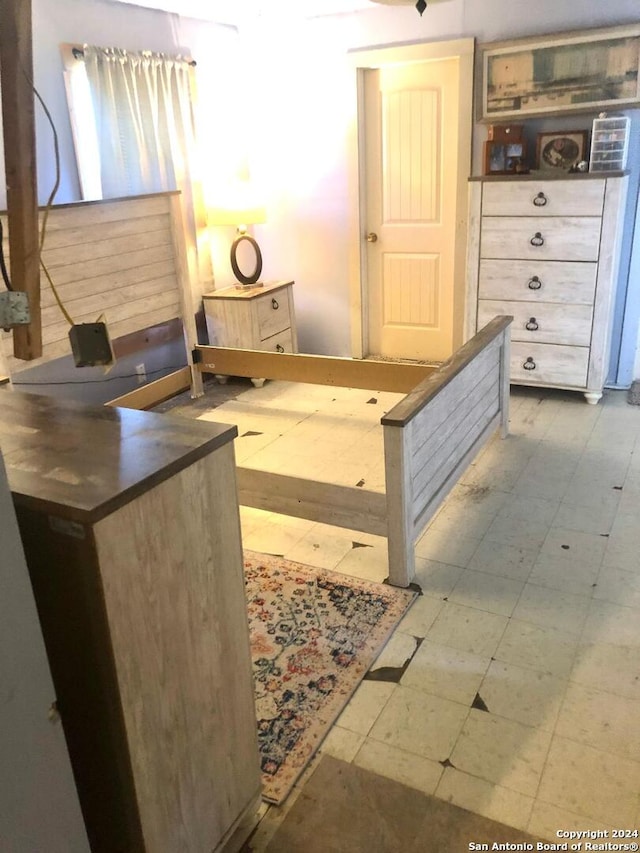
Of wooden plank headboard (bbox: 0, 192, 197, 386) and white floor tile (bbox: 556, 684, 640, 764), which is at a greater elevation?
wooden plank headboard (bbox: 0, 192, 197, 386)

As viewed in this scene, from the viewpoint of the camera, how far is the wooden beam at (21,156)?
1.22m

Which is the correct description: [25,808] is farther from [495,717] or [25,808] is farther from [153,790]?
[495,717]

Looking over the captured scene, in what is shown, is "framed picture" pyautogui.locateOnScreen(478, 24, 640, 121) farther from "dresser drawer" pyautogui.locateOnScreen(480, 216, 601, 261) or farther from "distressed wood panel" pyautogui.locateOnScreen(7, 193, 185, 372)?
"distressed wood panel" pyautogui.locateOnScreen(7, 193, 185, 372)

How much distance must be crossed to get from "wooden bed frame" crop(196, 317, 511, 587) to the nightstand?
1.53 m

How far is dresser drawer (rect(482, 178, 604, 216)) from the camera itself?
12.5 ft

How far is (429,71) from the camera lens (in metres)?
4.51

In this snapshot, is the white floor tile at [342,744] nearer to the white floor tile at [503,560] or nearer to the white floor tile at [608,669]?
the white floor tile at [608,669]

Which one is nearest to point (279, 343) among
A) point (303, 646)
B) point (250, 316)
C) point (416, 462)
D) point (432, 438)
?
point (250, 316)

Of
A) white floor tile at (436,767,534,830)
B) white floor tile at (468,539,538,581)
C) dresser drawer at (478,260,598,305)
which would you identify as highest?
dresser drawer at (478,260,598,305)

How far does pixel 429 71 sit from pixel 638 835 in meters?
4.34

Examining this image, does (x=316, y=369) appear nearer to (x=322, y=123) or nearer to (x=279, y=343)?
(x=279, y=343)

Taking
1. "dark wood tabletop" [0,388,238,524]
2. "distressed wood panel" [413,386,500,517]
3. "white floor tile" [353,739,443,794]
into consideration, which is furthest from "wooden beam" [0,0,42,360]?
"distressed wood panel" [413,386,500,517]

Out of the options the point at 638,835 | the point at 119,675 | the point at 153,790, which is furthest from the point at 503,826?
the point at 119,675

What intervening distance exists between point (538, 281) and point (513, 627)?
95.2 inches
